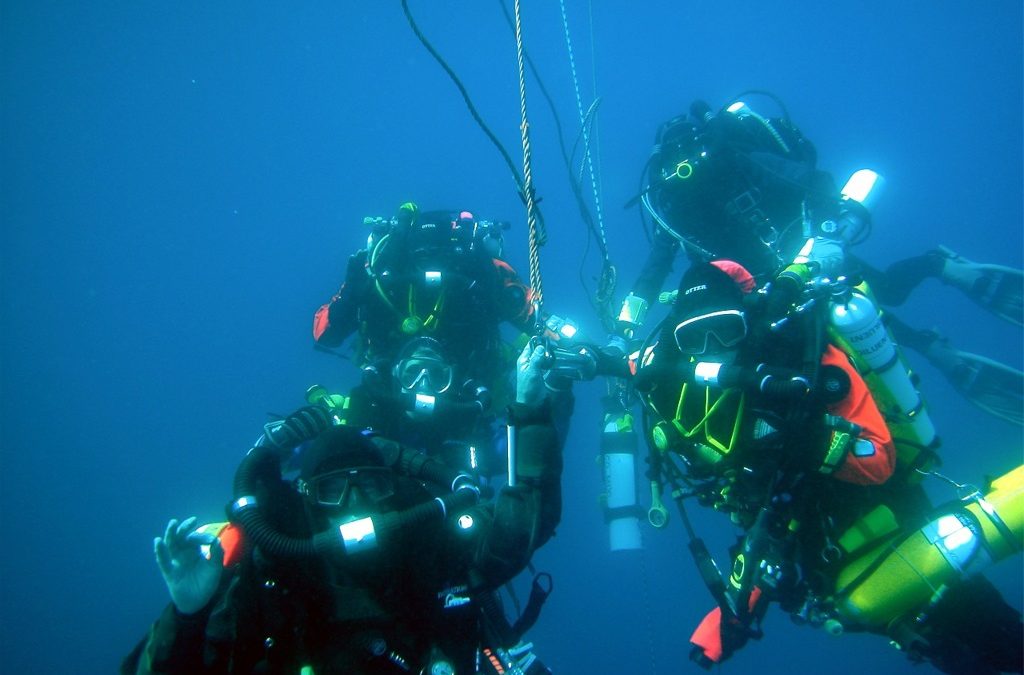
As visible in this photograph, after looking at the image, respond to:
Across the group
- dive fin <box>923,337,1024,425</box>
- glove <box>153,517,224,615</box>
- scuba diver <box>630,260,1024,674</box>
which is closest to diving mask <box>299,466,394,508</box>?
glove <box>153,517,224,615</box>

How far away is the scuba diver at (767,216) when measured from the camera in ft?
20.0

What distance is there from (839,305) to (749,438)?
1095 mm

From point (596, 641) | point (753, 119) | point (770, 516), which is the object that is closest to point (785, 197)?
point (753, 119)

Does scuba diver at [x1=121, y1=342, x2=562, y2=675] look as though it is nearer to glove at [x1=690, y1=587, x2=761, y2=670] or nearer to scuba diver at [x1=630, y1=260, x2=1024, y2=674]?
scuba diver at [x1=630, y1=260, x2=1024, y2=674]

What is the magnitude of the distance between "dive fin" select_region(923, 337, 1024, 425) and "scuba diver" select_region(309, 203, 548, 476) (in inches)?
210

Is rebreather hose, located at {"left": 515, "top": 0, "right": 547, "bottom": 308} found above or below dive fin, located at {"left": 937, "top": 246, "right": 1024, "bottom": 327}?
above

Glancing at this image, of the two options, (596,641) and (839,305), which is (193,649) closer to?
(839,305)

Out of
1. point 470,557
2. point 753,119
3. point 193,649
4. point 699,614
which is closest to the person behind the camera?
point 193,649

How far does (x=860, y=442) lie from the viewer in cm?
351

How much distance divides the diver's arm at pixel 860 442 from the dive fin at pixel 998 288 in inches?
196

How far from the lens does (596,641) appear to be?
92.5 ft

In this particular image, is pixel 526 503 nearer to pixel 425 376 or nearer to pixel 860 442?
pixel 860 442

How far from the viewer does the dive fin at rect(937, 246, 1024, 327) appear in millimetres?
7078

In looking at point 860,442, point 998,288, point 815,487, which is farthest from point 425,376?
point 998,288
